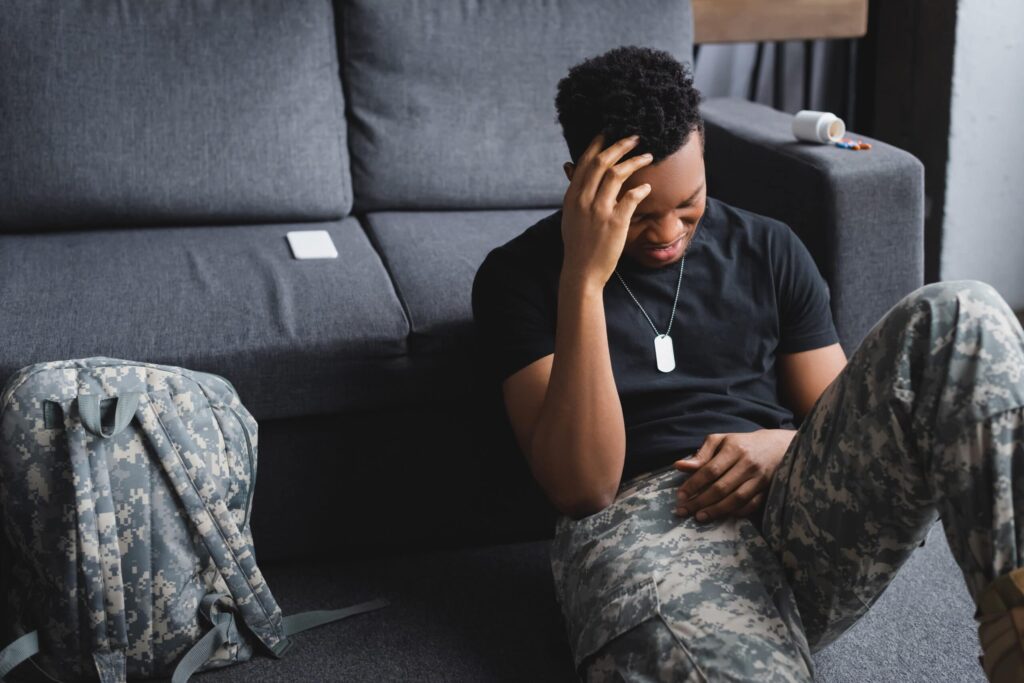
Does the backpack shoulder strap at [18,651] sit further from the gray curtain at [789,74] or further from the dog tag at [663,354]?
the gray curtain at [789,74]

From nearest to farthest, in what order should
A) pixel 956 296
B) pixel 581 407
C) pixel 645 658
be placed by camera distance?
pixel 956 296, pixel 645 658, pixel 581 407

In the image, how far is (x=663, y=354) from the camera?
1406mm

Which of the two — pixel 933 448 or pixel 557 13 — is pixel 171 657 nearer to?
pixel 933 448

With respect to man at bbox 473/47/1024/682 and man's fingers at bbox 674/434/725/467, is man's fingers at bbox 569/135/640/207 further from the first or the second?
man's fingers at bbox 674/434/725/467

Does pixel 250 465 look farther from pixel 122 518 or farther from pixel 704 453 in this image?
pixel 704 453

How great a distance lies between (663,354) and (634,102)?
33cm

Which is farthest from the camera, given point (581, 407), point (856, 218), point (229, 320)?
point (856, 218)

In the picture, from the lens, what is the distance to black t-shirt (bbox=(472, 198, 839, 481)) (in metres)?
1.40

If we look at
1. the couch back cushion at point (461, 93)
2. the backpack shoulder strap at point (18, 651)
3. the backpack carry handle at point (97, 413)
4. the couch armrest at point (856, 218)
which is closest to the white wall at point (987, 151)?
the couch armrest at point (856, 218)

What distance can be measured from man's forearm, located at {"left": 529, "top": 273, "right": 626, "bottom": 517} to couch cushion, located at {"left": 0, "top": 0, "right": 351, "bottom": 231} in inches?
39.6

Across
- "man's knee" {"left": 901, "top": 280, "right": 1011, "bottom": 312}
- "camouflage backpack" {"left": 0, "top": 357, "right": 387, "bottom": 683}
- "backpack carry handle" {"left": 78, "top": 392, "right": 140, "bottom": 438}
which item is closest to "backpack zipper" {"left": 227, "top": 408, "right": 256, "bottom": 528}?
"camouflage backpack" {"left": 0, "top": 357, "right": 387, "bottom": 683}

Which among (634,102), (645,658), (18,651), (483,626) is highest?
(634,102)

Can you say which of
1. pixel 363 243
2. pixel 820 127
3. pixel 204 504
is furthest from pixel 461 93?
pixel 204 504

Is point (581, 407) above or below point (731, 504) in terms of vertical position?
above
